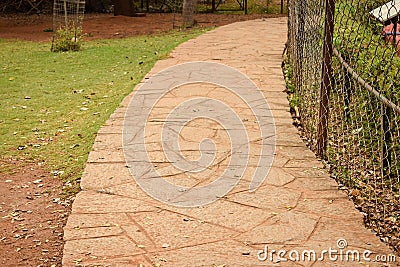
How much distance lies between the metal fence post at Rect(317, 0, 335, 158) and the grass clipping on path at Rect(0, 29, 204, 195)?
159 cm

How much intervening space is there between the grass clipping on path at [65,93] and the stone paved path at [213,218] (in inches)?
13.4

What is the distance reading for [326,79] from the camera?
3.94 meters

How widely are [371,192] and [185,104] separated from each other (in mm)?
2092

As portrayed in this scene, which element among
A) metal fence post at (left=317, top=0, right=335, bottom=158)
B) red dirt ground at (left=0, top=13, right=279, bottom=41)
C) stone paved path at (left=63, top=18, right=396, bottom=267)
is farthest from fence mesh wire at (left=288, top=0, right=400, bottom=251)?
red dirt ground at (left=0, top=13, right=279, bottom=41)

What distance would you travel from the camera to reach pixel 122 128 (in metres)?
4.67

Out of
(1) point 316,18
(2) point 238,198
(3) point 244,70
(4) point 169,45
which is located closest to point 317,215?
(2) point 238,198

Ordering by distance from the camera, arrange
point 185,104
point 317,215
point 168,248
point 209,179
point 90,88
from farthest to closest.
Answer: point 90,88 < point 185,104 < point 209,179 < point 317,215 < point 168,248

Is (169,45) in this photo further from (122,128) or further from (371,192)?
(371,192)

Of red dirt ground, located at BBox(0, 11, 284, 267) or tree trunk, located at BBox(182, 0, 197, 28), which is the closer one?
red dirt ground, located at BBox(0, 11, 284, 267)
